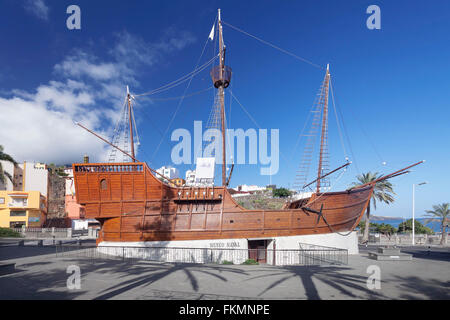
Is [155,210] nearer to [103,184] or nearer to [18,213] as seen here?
[103,184]

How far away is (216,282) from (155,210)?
9543mm

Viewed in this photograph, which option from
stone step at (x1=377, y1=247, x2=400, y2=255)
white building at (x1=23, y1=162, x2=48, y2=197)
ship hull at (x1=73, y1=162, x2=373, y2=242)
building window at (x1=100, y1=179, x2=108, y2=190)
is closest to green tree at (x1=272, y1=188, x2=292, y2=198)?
ship hull at (x1=73, y1=162, x2=373, y2=242)

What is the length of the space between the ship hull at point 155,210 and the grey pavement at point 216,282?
4.90 m

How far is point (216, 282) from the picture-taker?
9.52m

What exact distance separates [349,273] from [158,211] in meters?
12.3

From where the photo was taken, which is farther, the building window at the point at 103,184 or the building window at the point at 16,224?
the building window at the point at 16,224

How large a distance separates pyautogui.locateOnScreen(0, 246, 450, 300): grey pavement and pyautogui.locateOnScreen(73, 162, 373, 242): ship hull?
16.1 feet

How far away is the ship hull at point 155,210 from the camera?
696 inches
